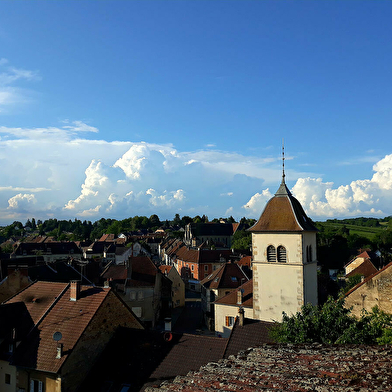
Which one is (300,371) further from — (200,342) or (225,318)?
(225,318)

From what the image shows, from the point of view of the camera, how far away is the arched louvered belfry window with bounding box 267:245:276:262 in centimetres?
2755

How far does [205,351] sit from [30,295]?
13.4 m

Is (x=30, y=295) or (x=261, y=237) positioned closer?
(x=30, y=295)

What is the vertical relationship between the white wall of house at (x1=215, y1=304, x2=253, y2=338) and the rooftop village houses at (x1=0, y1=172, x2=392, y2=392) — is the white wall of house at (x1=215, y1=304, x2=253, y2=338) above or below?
below

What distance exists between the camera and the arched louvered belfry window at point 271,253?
90.4 ft

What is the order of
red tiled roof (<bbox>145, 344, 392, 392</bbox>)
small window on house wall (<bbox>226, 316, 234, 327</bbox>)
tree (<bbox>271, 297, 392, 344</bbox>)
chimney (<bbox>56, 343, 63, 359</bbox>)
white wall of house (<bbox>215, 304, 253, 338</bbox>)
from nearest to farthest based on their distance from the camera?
red tiled roof (<bbox>145, 344, 392, 392</bbox>) < tree (<bbox>271, 297, 392, 344</bbox>) < chimney (<bbox>56, 343, 63, 359</bbox>) < white wall of house (<bbox>215, 304, 253, 338</bbox>) < small window on house wall (<bbox>226, 316, 234, 327</bbox>)

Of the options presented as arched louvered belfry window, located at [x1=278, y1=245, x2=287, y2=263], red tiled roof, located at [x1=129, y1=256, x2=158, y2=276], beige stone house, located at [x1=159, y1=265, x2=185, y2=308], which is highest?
arched louvered belfry window, located at [x1=278, y1=245, x2=287, y2=263]

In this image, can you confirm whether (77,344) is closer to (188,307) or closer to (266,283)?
(266,283)

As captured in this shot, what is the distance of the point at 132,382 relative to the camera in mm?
18891

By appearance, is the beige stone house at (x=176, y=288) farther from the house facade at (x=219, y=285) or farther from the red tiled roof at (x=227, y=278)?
the house facade at (x=219, y=285)

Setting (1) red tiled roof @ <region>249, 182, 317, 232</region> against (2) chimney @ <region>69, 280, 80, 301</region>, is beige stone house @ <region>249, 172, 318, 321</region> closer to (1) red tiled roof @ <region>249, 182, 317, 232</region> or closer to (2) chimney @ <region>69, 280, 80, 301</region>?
(1) red tiled roof @ <region>249, 182, 317, 232</region>

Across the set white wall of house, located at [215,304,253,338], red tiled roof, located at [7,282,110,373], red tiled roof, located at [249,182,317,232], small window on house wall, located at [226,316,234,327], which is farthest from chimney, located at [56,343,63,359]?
small window on house wall, located at [226,316,234,327]

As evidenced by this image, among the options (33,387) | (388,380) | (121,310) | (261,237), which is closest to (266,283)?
(261,237)

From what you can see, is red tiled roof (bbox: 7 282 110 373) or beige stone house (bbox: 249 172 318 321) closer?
red tiled roof (bbox: 7 282 110 373)
